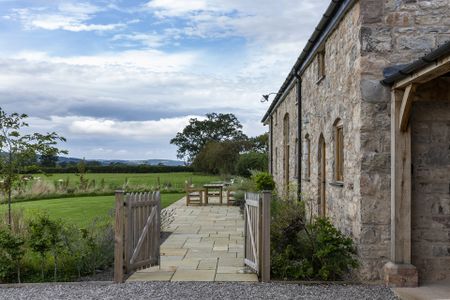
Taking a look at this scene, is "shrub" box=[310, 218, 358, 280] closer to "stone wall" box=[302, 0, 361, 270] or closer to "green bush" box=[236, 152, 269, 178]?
"stone wall" box=[302, 0, 361, 270]

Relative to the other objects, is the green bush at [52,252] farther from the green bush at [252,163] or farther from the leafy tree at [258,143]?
the leafy tree at [258,143]

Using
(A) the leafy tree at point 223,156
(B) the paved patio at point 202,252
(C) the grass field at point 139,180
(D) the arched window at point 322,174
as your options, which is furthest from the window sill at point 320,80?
(A) the leafy tree at point 223,156

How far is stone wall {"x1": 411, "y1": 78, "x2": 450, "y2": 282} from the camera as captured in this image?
661 centimetres

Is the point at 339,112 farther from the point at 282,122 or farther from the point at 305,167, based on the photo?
the point at 282,122

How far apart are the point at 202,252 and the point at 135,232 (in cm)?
229

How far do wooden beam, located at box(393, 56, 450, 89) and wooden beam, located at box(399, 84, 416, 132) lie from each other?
77 mm

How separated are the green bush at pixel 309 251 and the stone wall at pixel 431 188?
92cm

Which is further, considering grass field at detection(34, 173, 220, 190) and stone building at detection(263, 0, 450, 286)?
grass field at detection(34, 173, 220, 190)

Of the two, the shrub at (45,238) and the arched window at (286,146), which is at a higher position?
the arched window at (286,146)

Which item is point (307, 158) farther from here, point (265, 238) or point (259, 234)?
point (265, 238)

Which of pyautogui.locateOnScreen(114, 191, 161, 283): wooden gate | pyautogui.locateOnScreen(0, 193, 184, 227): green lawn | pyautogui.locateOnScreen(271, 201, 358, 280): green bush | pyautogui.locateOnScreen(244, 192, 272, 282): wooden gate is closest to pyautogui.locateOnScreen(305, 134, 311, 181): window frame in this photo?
pyautogui.locateOnScreen(271, 201, 358, 280): green bush

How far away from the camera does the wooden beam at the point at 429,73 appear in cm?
521

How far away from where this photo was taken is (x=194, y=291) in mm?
6344

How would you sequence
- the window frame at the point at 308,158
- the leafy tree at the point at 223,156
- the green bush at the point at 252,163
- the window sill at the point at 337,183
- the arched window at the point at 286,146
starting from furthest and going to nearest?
1. the leafy tree at the point at 223,156
2. the green bush at the point at 252,163
3. the arched window at the point at 286,146
4. the window frame at the point at 308,158
5. the window sill at the point at 337,183
